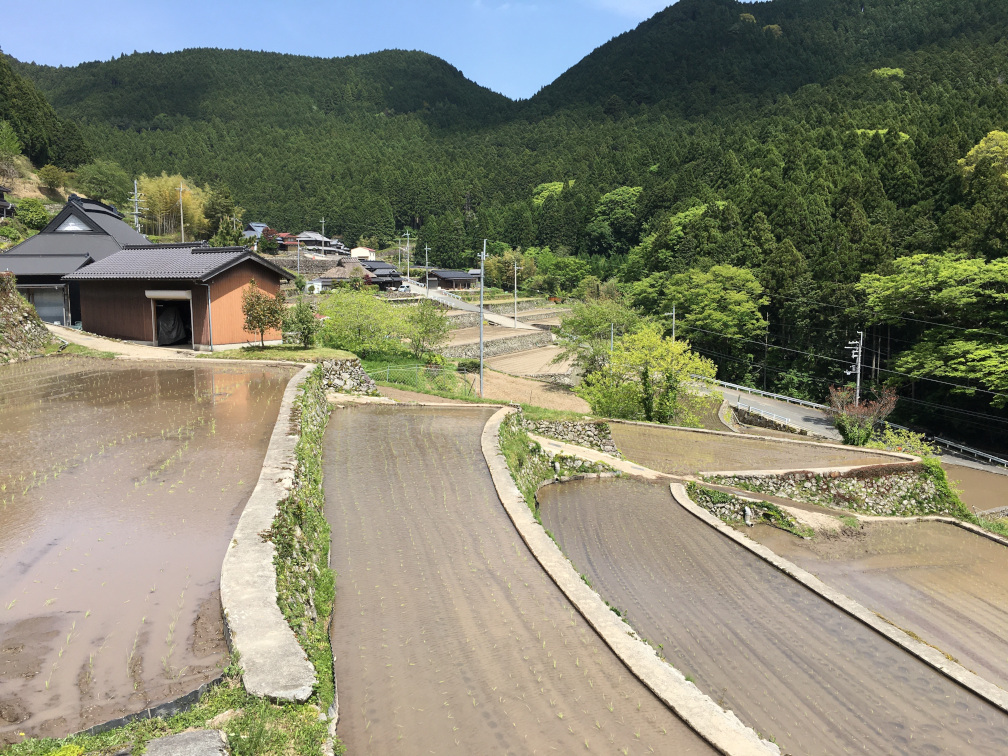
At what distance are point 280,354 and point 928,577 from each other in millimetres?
16448

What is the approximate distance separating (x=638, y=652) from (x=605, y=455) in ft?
34.1

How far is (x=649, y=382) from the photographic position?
73.0 ft

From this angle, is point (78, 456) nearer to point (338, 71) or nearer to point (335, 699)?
point (335, 699)

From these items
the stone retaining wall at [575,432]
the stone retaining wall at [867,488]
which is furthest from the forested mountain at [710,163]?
the stone retaining wall at [575,432]

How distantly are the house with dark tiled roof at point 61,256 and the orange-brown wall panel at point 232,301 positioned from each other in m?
8.84

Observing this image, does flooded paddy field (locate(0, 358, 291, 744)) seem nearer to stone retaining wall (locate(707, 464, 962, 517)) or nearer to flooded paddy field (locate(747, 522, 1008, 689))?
flooded paddy field (locate(747, 522, 1008, 689))

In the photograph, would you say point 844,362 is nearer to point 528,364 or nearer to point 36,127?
point 528,364

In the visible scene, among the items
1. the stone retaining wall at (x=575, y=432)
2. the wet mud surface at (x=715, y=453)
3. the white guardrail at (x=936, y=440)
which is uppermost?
the stone retaining wall at (x=575, y=432)

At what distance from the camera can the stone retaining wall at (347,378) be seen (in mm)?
17203

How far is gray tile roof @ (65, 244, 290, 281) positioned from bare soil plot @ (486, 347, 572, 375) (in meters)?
19.7

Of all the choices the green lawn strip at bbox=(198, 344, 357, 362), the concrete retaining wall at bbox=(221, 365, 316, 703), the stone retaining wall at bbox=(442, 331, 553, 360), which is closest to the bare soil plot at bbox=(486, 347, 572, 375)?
the stone retaining wall at bbox=(442, 331, 553, 360)

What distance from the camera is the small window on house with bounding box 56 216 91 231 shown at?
3146cm

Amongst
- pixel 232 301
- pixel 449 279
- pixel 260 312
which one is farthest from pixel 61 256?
pixel 449 279

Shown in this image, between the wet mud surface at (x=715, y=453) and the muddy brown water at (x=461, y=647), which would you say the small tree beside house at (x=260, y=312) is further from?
the muddy brown water at (x=461, y=647)
